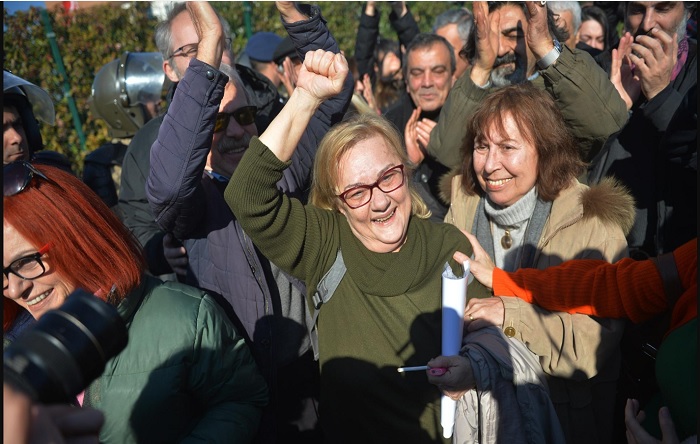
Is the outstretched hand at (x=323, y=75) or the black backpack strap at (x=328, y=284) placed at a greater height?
the outstretched hand at (x=323, y=75)

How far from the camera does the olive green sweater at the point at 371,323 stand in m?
2.34

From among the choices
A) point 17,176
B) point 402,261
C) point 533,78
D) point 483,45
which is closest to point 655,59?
point 533,78

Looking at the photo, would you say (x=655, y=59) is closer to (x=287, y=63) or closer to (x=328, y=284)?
(x=328, y=284)

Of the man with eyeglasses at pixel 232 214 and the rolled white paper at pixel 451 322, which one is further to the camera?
the man with eyeglasses at pixel 232 214

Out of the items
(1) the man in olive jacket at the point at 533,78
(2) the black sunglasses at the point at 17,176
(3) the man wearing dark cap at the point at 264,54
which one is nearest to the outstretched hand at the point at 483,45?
(1) the man in olive jacket at the point at 533,78

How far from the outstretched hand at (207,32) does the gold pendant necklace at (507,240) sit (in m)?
1.44

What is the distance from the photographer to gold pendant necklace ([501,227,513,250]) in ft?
9.20

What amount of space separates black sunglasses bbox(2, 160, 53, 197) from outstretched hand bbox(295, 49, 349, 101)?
96 centimetres

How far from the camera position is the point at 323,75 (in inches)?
91.5

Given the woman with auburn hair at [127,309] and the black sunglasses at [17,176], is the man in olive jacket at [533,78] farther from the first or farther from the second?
the black sunglasses at [17,176]

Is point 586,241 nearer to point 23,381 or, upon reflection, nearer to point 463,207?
point 463,207

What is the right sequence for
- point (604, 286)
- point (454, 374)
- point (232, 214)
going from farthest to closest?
point (232, 214) < point (604, 286) < point (454, 374)

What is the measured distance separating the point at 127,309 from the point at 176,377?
0.27 metres

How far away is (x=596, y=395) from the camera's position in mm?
2598
